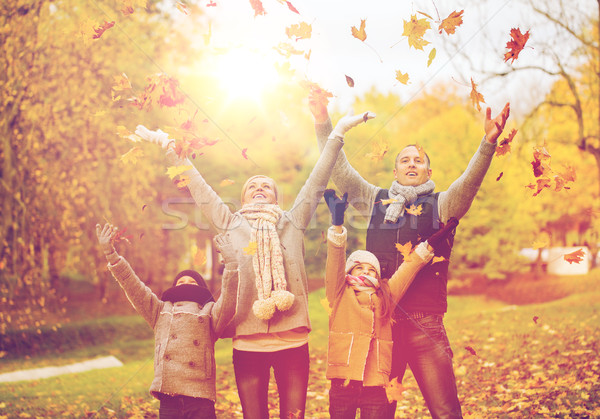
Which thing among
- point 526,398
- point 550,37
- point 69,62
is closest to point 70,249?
point 69,62

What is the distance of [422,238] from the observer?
366cm

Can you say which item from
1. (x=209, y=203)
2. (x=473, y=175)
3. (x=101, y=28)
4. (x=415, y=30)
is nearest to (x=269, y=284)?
(x=209, y=203)

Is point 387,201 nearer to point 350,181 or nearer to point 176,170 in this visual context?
point 350,181

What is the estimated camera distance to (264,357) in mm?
3420

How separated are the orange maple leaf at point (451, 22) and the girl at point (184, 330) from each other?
2033 mm

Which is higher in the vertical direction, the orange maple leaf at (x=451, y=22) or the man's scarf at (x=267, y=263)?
the orange maple leaf at (x=451, y=22)

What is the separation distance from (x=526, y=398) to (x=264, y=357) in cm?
373

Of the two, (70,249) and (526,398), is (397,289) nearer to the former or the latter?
(526,398)

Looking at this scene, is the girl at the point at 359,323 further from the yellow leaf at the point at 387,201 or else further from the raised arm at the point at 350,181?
the raised arm at the point at 350,181

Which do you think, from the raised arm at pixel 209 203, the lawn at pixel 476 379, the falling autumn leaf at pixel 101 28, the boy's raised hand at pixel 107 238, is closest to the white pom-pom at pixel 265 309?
the raised arm at pixel 209 203

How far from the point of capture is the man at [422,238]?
135 inches

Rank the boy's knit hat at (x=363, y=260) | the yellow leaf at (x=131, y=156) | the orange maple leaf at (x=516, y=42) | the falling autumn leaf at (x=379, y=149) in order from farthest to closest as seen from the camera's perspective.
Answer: the yellow leaf at (x=131, y=156) → the falling autumn leaf at (x=379, y=149) → the orange maple leaf at (x=516, y=42) → the boy's knit hat at (x=363, y=260)

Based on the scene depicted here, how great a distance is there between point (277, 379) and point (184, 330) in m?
0.64

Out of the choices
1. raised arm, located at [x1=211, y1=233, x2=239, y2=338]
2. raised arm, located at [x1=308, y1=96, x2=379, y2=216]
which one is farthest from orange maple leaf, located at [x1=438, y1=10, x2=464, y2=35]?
raised arm, located at [x1=211, y1=233, x2=239, y2=338]
